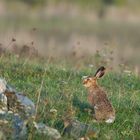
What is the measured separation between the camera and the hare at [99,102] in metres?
8.23

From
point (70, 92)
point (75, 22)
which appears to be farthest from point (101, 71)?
point (75, 22)

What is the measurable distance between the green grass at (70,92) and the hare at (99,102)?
0.32ft

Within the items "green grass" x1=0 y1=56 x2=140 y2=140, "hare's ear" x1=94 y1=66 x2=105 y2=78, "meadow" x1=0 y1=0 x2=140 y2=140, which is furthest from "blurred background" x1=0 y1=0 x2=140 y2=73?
"hare's ear" x1=94 y1=66 x2=105 y2=78

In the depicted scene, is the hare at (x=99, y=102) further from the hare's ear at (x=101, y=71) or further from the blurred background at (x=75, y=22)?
the blurred background at (x=75, y=22)

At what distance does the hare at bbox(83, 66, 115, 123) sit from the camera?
27.0 feet

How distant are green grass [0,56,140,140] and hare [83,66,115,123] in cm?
10

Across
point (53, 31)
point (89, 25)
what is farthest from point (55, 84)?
point (89, 25)

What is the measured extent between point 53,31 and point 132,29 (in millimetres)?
3553

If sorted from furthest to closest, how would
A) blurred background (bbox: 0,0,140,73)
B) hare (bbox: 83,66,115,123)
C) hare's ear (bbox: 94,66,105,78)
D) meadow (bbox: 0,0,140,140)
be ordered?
blurred background (bbox: 0,0,140,73) → hare's ear (bbox: 94,66,105,78) → hare (bbox: 83,66,115,123) → meadow (bbox: 0,0,140,140)

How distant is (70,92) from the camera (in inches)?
367

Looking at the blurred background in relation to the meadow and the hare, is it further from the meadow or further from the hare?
the hare

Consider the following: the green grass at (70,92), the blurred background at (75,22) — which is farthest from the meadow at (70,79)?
the blurred background at (75,22)

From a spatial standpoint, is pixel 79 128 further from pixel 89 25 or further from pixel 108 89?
pixel 89 25

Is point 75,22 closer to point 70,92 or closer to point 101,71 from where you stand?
point 70,92
